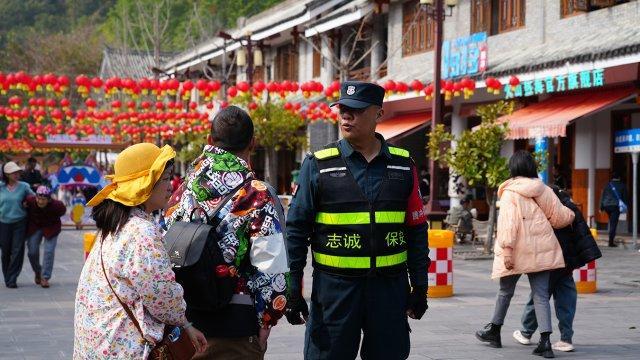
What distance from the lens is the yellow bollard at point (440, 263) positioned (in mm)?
11484

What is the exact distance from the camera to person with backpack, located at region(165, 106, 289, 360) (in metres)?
4.43

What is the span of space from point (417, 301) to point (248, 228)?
0.99 meters

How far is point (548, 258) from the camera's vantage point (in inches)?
315

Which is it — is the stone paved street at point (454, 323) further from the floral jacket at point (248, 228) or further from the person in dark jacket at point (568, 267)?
the floral jacket at point (248, 228)

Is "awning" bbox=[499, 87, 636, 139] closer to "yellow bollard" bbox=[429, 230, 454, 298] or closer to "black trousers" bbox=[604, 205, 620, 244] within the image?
"black trousers" bbox=[604, 205, 620, 244]

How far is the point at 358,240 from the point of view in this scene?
191 inches

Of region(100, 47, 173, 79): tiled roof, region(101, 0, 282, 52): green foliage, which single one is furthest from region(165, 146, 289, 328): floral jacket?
region(101, 0, 282, 52): green foliage

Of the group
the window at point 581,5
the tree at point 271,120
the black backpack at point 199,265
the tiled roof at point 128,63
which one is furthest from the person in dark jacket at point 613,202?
the tiled roof at point 128,63

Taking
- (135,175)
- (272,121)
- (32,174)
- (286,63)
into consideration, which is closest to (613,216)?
(32,174)

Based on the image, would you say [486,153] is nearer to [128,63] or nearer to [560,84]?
[560,84]

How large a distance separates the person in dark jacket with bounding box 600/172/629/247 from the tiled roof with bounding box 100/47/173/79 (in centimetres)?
4063

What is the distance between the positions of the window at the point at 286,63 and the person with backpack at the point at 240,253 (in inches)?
1243

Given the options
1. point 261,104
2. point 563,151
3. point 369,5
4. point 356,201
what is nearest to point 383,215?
point 356,201

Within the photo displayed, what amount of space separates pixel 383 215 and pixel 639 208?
17213mm
